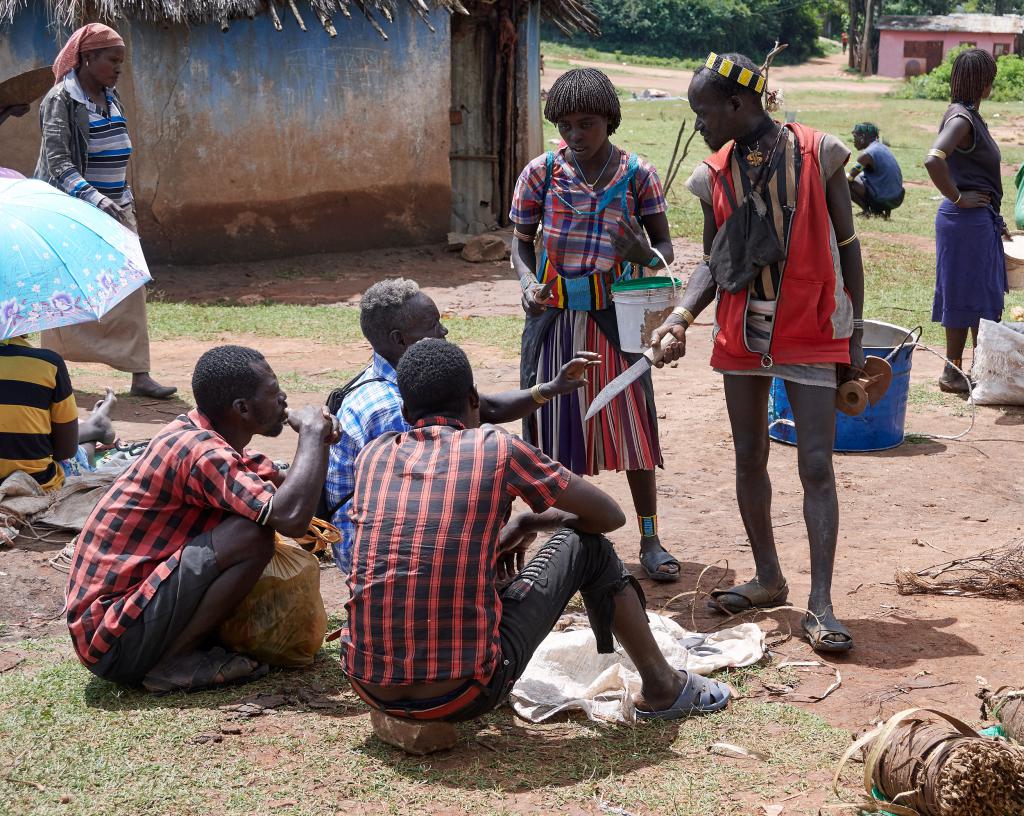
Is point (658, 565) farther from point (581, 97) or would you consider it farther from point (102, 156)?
point (102, 156)

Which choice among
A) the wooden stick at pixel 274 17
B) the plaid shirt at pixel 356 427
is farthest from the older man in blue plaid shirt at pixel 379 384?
the wooden stick at pixel 274 17

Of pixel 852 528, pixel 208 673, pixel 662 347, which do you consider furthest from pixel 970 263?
pixel 208 673

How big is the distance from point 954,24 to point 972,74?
4385 cm

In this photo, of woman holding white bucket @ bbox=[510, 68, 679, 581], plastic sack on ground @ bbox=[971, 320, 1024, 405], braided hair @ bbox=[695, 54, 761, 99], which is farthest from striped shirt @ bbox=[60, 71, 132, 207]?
plastic sack on ground @ bbox=[971, 320, 1024, 405]

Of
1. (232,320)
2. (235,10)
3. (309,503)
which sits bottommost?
(232,320)

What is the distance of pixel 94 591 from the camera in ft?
11.6

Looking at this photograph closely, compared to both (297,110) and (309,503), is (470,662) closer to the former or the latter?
(309,503)

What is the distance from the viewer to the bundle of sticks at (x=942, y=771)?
2682mm

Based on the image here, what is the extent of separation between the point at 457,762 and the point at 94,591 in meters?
1.18

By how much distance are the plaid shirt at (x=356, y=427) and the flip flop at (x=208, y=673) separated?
43 centimetres

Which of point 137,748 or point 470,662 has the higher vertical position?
point 470,662

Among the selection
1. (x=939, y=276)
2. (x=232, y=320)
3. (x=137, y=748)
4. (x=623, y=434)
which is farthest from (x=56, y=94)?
(x=939, y=276)

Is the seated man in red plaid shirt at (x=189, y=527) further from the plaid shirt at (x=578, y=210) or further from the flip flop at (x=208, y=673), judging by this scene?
the plaid shirt at (x=578, y=210)

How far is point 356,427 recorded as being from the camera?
3.83m
